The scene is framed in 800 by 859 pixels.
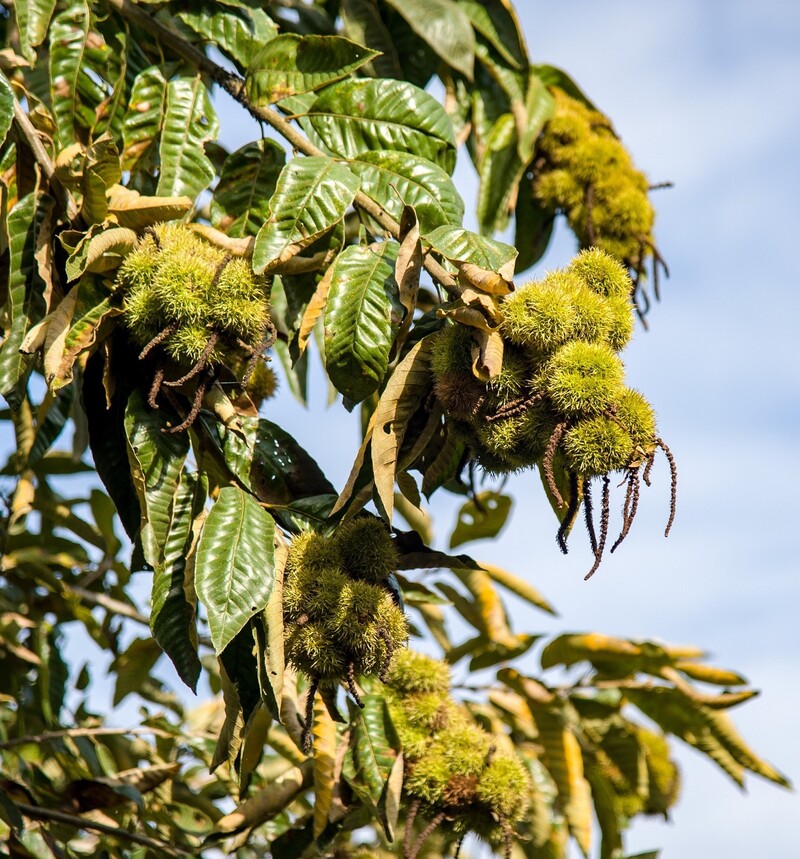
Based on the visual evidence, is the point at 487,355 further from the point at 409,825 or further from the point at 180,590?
the point at 409,825

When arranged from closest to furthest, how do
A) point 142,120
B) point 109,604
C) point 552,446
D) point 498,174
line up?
point 552,446 < point 142,120 < point 498,174 < point 109,604

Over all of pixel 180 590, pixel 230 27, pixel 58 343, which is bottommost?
pixel 180 590

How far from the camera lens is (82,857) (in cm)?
251

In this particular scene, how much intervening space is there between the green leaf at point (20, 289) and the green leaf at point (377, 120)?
1.68 ft

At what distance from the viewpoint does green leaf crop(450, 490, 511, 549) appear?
303 cm

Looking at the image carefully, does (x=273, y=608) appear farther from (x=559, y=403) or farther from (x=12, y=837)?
(x=12, y=837)

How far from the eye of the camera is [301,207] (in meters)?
1.66

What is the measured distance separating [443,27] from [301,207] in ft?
3.00

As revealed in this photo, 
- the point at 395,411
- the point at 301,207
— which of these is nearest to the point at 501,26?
the point at 301,207

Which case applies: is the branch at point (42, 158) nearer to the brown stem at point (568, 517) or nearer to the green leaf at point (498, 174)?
the brown stem at point (568, 517)

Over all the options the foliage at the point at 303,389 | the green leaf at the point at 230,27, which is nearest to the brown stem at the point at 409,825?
the foliage at the point at 303,389

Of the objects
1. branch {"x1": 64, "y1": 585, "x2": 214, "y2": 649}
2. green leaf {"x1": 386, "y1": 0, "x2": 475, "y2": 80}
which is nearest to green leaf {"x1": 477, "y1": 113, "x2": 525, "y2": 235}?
green leaf {"x1": 386, "y1": 0, "x2": 475, "y2": 80}

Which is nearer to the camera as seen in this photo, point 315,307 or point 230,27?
point 315,307

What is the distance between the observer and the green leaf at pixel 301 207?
1627 mm
